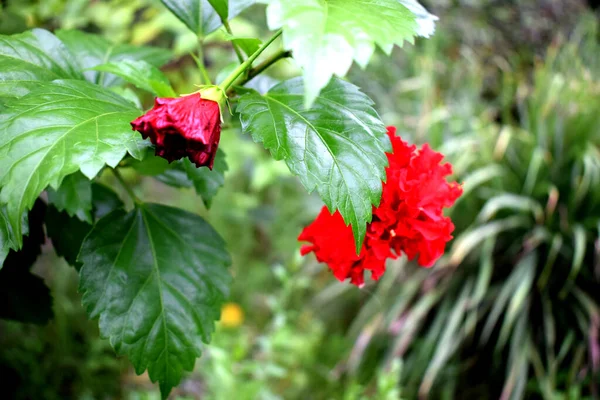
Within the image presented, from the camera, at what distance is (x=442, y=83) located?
319cm

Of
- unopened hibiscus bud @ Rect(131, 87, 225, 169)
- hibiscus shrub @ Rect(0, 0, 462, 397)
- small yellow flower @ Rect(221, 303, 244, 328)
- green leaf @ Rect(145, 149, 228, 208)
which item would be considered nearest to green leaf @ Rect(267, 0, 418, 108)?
hibiscus shrub @ Rect(0, 0, 462, 397)

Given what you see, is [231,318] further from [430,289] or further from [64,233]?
[64,233]

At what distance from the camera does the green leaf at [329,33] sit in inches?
15.4

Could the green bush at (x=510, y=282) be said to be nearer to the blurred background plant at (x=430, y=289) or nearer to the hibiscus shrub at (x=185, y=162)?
the blurred background plant at (x=430, y=289)

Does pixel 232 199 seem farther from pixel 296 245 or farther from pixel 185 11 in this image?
pixel 185 11

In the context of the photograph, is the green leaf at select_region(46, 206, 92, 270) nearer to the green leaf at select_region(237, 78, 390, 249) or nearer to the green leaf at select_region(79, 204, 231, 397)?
the green leaf at select_region(79, 204, 231, 397)

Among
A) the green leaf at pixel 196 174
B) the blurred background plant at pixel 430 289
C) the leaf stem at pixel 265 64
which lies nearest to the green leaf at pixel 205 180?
the green leaf at pixel 196 174

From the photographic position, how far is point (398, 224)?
61cm

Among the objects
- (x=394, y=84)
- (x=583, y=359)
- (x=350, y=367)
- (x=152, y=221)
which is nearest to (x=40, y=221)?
(x=152, y=221)

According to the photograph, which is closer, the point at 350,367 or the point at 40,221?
the point at 40,221

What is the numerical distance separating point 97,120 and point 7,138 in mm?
79

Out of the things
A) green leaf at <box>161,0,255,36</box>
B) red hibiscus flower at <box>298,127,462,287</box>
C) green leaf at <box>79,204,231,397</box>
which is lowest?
green leaf at <box>79,204,231,397</box>

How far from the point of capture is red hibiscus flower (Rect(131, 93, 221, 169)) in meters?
0.47

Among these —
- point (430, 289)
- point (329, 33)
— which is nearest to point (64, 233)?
point (329, 33)
